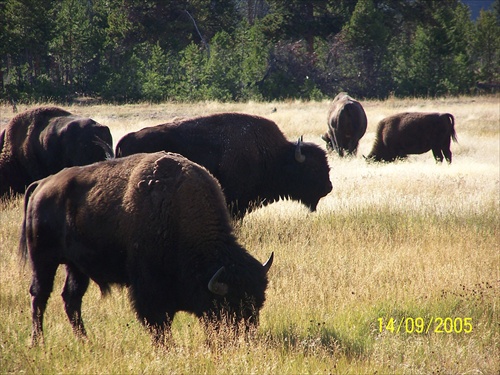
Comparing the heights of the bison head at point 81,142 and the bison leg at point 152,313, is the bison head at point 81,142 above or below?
above

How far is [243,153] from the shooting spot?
9008mm

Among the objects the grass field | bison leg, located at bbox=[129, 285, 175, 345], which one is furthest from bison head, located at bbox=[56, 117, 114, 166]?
bison leg, located at bbox=[129, 285, 175, 345]

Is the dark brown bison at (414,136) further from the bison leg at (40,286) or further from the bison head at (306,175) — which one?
the bison leg at (40,286)

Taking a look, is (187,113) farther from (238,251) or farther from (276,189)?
(238,251)

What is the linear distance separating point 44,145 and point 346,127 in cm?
1087

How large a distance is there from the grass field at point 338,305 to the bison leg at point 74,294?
6.6 inches

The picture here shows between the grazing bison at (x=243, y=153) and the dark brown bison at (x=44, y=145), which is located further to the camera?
the dark brown bison at (x=44, y=145)

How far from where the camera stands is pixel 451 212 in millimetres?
9969

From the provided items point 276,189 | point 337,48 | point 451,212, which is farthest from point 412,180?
point 337,48

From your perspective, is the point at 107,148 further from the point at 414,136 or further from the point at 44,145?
the point at 414,136

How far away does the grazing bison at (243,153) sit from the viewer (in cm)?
883

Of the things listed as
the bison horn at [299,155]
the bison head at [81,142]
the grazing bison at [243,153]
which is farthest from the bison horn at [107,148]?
the bison horn at [299,155]

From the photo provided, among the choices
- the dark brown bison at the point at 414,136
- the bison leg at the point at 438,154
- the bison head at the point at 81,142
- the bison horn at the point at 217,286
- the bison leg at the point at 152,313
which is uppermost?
the bison head at the point at 81,142

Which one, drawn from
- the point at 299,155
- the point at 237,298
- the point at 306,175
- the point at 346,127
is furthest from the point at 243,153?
the point at 346,127
